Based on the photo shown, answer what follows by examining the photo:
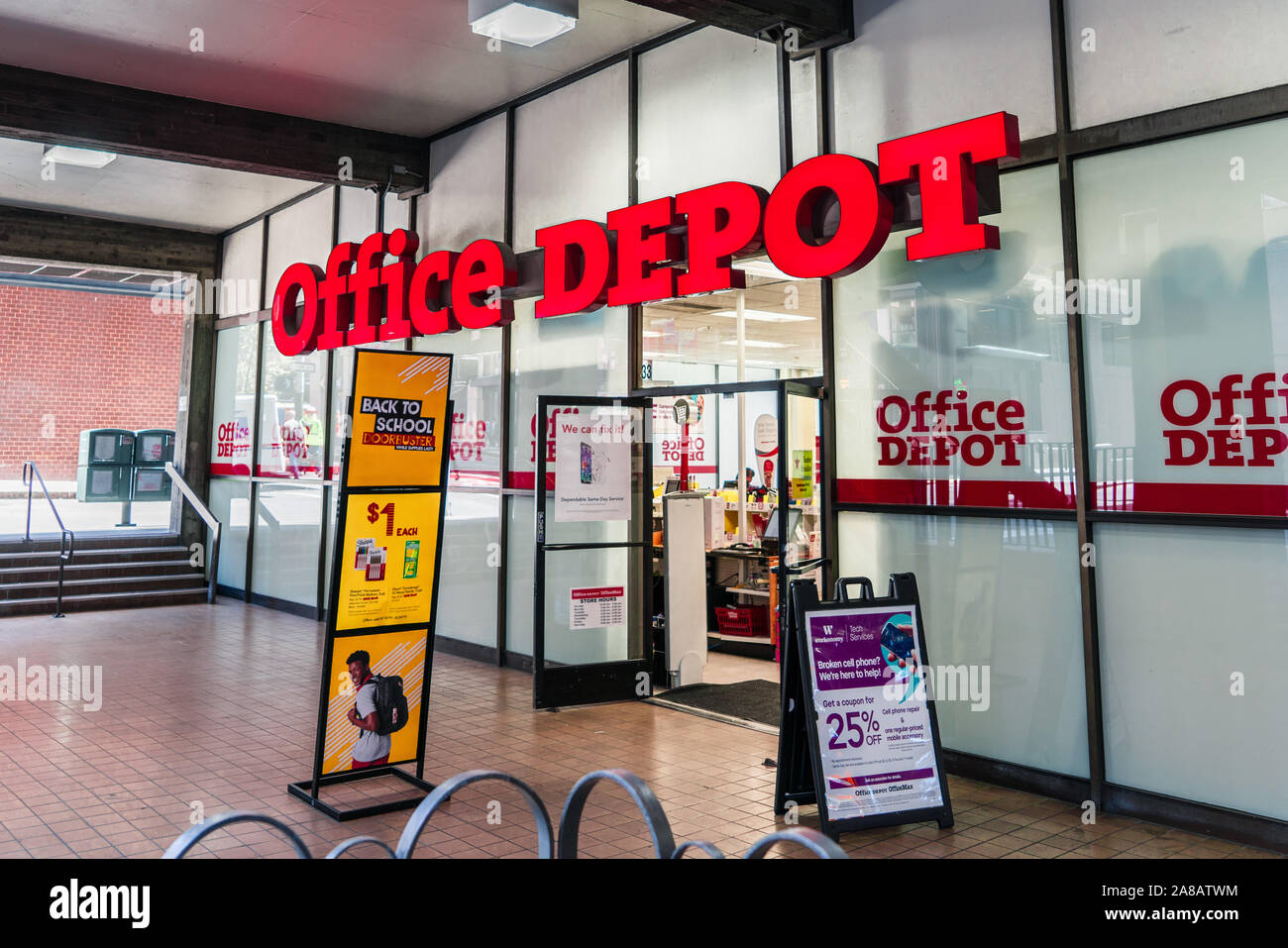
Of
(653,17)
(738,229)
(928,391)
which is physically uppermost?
(653,17)

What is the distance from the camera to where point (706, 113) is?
6.33m

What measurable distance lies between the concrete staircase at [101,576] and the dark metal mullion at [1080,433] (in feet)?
32.3

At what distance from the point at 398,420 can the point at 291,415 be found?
664cm

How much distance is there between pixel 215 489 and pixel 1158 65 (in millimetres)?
11142

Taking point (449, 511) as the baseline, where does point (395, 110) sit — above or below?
above

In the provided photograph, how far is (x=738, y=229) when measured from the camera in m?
5.37

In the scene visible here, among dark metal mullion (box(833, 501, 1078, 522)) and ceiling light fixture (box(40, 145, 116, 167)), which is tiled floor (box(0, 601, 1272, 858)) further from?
ceiling light fixture (box(40, 145, 116, 167))

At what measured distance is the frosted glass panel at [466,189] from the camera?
805 cm

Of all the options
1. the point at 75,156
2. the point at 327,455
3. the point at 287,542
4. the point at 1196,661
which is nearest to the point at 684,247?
the point at 1196,661

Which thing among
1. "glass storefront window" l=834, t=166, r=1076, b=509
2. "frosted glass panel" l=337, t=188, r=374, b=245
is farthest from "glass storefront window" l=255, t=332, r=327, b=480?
"glass storefront window" l=834, t=166, r=1076, b=509

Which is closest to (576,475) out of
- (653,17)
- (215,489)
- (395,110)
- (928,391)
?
(928,391)

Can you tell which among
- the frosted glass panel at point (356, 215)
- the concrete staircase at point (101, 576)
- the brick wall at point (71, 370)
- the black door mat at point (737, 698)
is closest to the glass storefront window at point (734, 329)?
the black door mat at point (737, 698)

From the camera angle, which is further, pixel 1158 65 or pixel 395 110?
pixel 395 110
